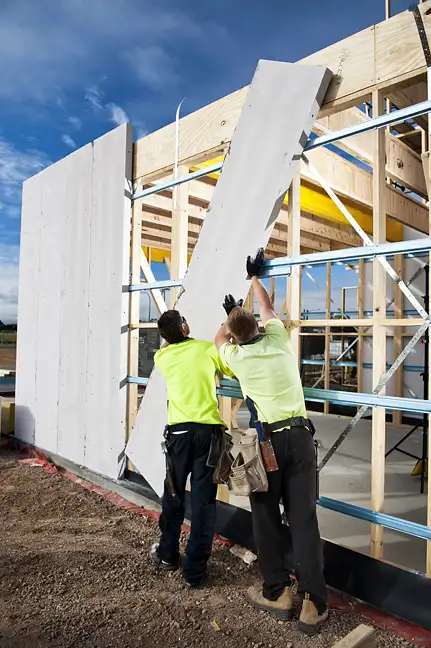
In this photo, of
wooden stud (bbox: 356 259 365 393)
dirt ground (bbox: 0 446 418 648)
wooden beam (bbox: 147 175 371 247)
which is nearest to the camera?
dirt ground (bbox: 0 446 418 648)

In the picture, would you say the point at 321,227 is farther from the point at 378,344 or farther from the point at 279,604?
the point at 279,604

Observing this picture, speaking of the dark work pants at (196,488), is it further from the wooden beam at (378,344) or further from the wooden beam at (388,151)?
the wooden beam at (388,151)

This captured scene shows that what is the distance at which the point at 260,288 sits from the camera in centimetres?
311

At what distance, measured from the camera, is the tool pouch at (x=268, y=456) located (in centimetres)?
254

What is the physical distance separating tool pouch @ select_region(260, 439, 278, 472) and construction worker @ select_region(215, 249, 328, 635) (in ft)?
0.11

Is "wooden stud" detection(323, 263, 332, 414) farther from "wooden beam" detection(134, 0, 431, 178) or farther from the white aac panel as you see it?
"wooden beam" detection(134, 0, 431, 178)

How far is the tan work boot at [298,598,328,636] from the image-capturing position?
2.51m

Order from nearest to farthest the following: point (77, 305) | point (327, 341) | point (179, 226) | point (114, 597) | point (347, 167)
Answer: point (114, 597) < point (179, 226) < point (347, 167) < point (77, 305) < point (327, 341)

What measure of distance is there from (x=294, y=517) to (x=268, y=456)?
0.36 meters

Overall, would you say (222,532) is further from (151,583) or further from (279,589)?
(279,589)

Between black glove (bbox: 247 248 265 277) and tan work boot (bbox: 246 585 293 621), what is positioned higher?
black glove (bbox: 247 248 265 277)

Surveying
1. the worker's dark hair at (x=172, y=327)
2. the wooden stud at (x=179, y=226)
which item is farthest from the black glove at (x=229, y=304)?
the wooden stud at (x=179, y=226)

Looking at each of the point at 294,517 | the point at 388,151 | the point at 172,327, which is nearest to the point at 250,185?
the point at 172,327

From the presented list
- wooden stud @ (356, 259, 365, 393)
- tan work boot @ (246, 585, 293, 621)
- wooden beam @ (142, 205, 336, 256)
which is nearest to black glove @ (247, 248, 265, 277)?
tan work boot @ (246, 585, 293, 621)
